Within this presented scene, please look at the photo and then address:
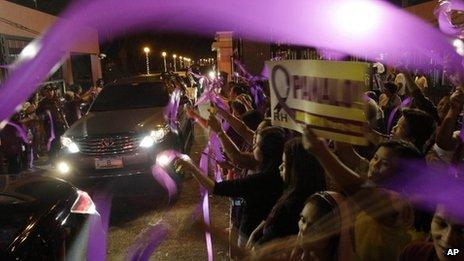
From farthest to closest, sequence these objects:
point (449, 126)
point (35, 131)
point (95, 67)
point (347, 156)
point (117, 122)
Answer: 1. point (95, 67)
2. point (35, 131)
3. point (117, 122)
4. point (449, 126)
5. point (347, 156)

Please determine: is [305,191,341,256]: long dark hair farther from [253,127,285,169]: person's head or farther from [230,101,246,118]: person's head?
[230,101,246,118]: person's head

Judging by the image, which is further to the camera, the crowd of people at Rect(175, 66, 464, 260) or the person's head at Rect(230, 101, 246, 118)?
the person's head at Rect(230, 101, 246, 118)

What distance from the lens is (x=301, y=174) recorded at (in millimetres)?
2895

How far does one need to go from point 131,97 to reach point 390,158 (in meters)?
7.36

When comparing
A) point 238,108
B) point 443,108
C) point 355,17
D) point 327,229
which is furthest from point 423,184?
point 355,17

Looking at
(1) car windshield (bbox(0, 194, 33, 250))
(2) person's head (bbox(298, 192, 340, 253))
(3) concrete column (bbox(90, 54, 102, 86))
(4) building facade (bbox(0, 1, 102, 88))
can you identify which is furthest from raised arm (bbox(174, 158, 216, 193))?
(3) concrete column (bbox(90, 54, 102, 86))

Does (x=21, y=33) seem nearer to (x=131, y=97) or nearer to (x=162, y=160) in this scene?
(x=131, y=97)

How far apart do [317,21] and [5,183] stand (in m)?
8.05

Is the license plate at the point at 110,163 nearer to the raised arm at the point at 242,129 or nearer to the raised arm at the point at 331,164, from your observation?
the raised arm at the point at 242,129

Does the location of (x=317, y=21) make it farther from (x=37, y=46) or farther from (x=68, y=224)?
(x=37, y=46)

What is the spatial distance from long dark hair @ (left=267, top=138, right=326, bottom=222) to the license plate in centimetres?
513

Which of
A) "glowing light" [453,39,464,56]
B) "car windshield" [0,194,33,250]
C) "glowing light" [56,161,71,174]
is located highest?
"glowing light" [453,39,464,56]

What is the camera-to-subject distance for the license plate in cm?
762

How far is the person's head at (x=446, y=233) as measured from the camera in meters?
1.93
